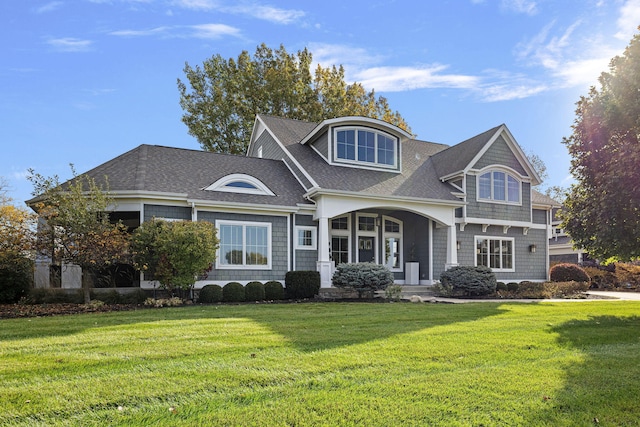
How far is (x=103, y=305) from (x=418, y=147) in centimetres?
1662

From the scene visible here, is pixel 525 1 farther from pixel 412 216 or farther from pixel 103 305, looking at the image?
pixel 103 305

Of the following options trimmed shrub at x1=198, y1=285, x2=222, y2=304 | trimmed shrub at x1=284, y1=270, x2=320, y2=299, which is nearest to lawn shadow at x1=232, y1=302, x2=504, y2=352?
trimmed shrub at x1=284, y1=270, x2=320, y2=299

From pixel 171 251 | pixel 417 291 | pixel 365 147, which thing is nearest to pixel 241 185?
pixel 171 251

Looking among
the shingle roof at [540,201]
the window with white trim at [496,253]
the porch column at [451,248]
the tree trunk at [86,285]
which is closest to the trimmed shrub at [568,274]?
the window with white trim at [496,253]

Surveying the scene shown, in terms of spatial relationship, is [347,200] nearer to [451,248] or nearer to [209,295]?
[451,248]

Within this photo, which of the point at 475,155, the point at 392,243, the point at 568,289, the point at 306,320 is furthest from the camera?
the point at 392,243

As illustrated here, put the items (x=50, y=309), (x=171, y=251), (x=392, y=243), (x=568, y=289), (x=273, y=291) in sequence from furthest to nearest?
(x=392, y=243), (x=568, y=289), (x=273, y=291), (x=171, y=251), (x=50, y=309)

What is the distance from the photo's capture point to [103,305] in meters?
12.4

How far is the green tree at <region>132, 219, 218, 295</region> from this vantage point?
1291 cm

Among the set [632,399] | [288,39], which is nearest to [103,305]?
[632,399]

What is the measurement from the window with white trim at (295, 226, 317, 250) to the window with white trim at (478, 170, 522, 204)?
7.89 m

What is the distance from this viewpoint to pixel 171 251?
12914 millimetres

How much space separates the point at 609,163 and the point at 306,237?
31.5 feet

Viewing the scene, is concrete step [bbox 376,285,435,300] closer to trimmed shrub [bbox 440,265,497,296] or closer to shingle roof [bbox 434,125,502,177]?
trimmed shrub [bbox 440,265,497,296]
